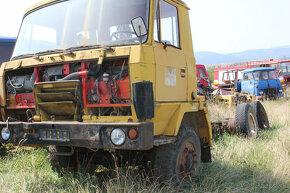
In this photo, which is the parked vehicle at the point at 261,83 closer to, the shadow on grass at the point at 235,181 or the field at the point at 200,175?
the field at the point at 200,175

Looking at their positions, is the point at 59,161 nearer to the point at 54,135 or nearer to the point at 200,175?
the point at 54,135

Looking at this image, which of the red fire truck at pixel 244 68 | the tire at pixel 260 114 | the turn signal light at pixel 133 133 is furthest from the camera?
the red fire truck at pixel 244 68

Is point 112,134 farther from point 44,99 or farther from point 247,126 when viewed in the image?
point 247,126

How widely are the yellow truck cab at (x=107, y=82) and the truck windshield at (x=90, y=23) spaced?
0.04 feet

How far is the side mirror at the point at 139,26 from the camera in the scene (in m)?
3.41

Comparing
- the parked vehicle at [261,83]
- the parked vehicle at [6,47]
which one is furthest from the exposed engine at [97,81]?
the parked vehicle at [261,83]

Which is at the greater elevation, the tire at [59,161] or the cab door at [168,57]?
the cab door at [168,57]

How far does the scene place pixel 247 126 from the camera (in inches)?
281

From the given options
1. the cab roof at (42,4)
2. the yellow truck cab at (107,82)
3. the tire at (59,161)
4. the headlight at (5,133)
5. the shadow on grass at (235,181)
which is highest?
the cab roof at (42,4)

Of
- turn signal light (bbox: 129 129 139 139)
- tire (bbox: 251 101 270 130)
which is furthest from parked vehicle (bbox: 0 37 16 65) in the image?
turn signal light (bbox: 129 129 139 139)

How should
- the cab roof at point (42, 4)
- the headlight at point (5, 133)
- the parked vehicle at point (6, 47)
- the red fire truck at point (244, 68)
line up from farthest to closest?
the red fire truck at point (244, 68)
the parked vehicle at point (6, 47)
the cab roof at point (42, 4)
the headlight at point (5, 133)

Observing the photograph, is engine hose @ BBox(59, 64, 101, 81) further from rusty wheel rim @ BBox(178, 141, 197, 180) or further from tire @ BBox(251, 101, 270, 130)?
tire @ BBox(251, 101, 270, 130)

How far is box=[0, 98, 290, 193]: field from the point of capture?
3.82 metres

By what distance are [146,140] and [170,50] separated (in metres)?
1.35
